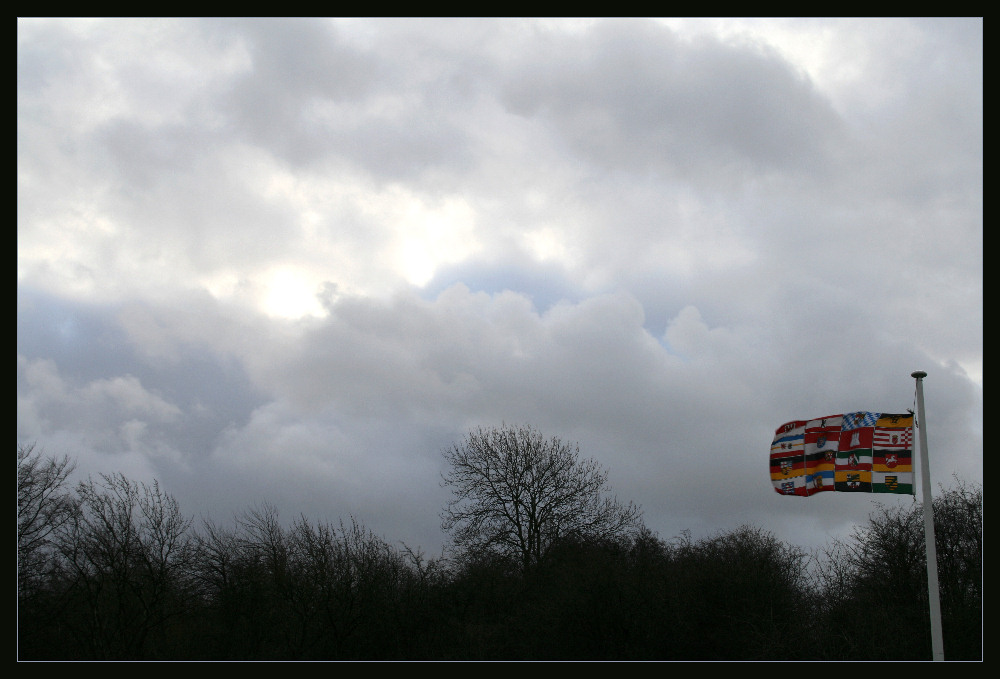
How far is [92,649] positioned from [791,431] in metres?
26.1

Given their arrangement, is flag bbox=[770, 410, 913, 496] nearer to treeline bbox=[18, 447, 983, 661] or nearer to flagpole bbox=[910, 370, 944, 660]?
flagpole bbox=[910, 370, 944, 660]

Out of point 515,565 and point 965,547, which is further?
point 515,565

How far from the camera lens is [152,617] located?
106 feet

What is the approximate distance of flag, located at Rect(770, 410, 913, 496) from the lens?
18.6 m

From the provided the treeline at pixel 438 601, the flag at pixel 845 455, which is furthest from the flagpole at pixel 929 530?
the treeline at pixel 438 601

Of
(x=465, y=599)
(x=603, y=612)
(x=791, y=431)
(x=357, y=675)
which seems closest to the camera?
(x=791, y=431)

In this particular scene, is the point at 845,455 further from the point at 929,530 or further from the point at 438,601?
the point at 438,601

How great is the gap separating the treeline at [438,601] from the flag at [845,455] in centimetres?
1355

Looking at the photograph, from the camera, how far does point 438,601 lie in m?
35.9

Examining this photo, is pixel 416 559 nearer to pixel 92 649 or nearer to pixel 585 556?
pixel 585 556

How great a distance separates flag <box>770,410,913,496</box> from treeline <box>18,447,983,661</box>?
1355cm

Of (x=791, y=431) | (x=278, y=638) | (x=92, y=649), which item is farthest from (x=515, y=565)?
(x=791, y=431)

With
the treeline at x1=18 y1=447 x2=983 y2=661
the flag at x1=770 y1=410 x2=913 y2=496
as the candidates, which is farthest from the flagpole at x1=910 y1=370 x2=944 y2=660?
the treeline at x1=18 y1=447 x2=983 y2=661

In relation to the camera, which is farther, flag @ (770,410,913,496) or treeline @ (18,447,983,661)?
treeline @ (18,447,983,661)
